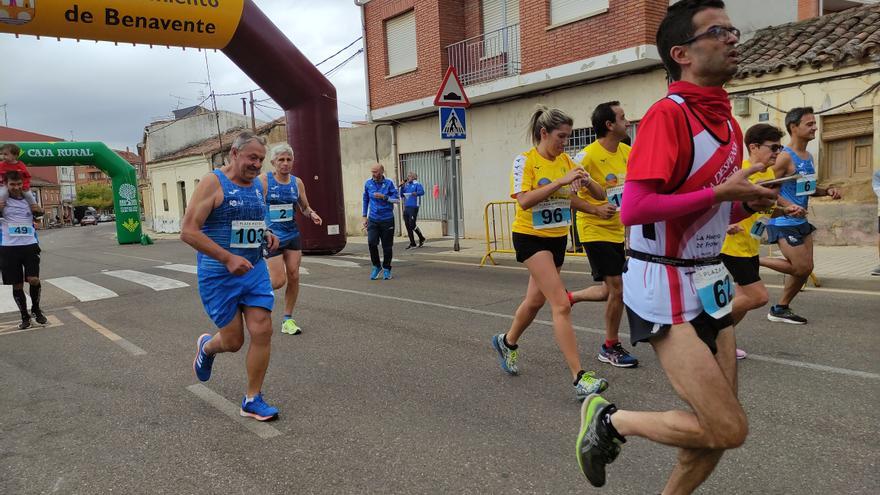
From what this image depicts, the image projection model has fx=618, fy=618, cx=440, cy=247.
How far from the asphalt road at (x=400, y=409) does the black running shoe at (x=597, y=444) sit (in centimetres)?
56

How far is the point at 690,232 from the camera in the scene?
7.38 ft

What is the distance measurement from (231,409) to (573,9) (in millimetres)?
11943

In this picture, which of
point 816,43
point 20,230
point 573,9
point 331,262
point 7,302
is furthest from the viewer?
point 573,9

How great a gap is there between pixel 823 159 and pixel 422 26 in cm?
1069

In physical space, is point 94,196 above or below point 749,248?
above

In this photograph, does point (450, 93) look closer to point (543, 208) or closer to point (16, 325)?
point (16, 325)

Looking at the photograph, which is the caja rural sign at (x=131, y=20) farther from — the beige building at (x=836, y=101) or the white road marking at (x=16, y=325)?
the beige building at (x=836, y=101)

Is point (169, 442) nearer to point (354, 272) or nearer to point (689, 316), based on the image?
point (689, 316)

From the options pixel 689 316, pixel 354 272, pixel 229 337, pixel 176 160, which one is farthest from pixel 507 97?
pixel 176 160

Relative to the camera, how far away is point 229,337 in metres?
4.10

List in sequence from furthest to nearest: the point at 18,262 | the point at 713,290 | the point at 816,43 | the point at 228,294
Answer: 1. the point at 816,43
2. the point at 18,262
3. the point at 228,294
4. the point at 713,290

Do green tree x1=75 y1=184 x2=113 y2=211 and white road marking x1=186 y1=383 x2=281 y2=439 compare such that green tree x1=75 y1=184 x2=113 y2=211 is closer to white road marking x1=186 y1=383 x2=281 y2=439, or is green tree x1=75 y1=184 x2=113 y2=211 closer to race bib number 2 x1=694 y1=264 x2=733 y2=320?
white road marking x1=186 y1=383 x2=281 y2=439

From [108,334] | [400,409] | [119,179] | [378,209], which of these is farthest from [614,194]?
[119,179]

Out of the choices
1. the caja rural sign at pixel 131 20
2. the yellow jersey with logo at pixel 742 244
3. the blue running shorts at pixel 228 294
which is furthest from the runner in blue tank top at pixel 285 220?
the caja rural sign at pixel 131 20
